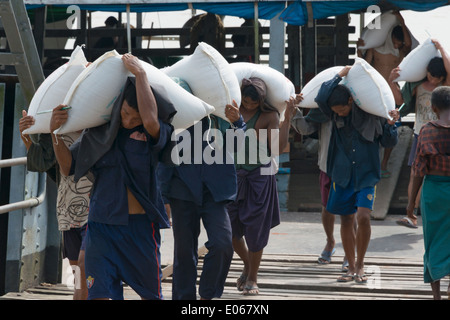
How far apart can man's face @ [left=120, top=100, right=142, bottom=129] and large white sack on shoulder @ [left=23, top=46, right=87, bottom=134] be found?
0.77 metres

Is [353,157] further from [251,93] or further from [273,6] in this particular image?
[273,6]

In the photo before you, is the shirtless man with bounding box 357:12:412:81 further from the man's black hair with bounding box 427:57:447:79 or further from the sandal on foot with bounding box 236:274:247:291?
the sandal on foot with bounding box 236:274:247:291

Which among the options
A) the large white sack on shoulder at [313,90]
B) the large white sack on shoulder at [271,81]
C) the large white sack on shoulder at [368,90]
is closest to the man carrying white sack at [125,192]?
the large white sack on shoulder at [271,81]

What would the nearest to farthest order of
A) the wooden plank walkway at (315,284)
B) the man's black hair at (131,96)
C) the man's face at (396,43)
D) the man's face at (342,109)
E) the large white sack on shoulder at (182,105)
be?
the man's black hair at (131,96) → the large white sack on shoulder at (182,105) → the wooden plank walkway at (315,284) → the man's face at (342,109) → the man's face at (396,43)

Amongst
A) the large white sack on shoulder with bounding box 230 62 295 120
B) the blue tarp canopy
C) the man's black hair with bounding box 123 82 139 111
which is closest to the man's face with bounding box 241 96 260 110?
the large white sack on shoulder with bounding box 230 62 295 120

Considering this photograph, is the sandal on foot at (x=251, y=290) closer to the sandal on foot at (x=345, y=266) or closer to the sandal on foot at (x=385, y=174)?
the sandal on foot at (x=345, y=266)

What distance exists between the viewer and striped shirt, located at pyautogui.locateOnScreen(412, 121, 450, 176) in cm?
620

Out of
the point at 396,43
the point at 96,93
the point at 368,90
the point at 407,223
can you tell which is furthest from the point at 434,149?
the point at 396,43

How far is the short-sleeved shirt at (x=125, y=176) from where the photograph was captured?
4809mm

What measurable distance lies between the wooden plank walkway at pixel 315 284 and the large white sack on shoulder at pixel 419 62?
1889 mm

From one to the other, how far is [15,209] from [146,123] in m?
2.27

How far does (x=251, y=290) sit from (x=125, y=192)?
2.37 m

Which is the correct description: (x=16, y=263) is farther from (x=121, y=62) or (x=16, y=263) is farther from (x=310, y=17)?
(x=310, y=17)
